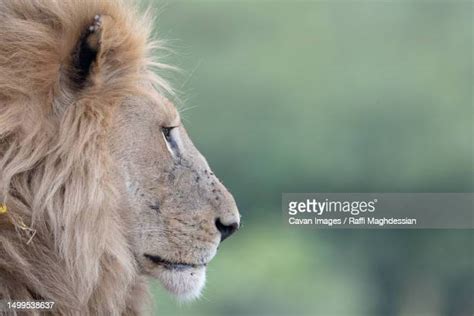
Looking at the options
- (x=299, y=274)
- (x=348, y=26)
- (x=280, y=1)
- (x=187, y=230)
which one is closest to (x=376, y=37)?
(x=348, y=26)

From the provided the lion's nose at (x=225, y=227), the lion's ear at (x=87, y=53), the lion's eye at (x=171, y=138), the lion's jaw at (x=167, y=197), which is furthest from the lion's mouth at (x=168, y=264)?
the lion's ear at (x=87, y=53)

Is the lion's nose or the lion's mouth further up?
the lion's nose

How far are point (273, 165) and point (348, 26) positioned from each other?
2.11 ft

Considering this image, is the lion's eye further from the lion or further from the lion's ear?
the lion's ear

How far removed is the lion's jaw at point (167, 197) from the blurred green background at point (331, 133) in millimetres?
910

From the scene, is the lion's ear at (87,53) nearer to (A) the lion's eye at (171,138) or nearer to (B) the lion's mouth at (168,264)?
(A) the lion's eye at (171,138)

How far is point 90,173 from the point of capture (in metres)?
1.98

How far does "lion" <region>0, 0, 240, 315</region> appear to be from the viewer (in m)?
1.95

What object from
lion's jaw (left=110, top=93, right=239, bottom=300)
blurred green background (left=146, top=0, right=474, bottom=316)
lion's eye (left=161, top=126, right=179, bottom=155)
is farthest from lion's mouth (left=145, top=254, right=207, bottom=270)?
blurred green background (left=146, top=0, right=474, bottom=316)

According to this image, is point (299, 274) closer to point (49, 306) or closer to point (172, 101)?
point (172, 101)

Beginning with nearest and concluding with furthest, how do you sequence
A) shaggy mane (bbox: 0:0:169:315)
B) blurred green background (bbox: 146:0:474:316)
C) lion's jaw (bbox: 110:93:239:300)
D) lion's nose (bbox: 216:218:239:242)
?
shaggy mane (bbox: 0:0:169:315), lion's jaw (bbox: 110:93:239:300), lion's nose (bbox: 216:218:239:242), blurred green background (bbox: 146:0:474:316)

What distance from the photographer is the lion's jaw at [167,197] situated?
2.06 m

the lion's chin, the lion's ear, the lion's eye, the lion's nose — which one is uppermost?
the lion's ear

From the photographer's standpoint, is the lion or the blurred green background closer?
the lion
